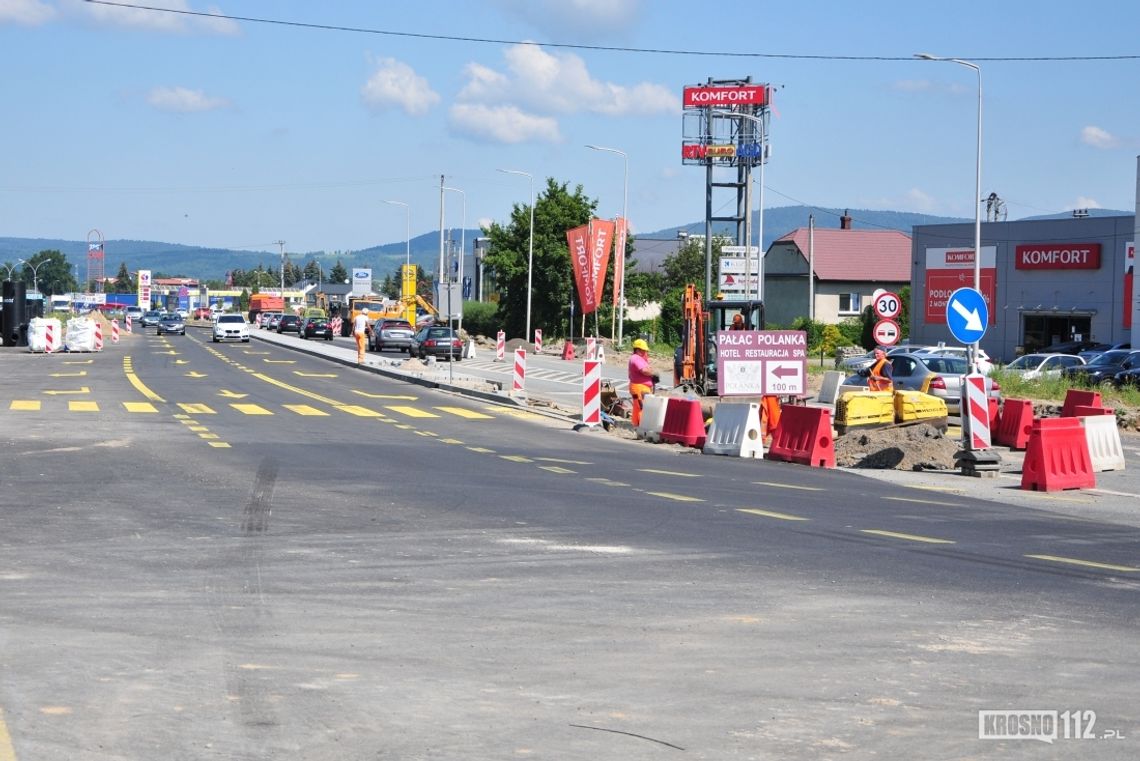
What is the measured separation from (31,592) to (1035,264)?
63.4m

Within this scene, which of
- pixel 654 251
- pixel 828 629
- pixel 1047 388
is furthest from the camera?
pixel 654 251

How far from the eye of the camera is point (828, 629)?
8.38 meters

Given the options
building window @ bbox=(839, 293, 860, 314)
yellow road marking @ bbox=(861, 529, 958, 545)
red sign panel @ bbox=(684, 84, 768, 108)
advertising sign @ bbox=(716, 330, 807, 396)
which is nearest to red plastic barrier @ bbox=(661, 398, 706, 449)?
advertising sign @ bbox=(716, 330, 807, 396)

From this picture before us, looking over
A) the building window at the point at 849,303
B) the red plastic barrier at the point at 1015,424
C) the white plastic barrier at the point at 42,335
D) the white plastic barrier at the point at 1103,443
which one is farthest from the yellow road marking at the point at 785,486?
the building window at the point at 849,303

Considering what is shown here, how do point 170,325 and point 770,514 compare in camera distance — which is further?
point 170,325

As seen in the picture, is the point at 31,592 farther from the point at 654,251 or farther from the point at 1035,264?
the point at 654,251

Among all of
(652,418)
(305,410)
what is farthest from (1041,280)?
(305,410)

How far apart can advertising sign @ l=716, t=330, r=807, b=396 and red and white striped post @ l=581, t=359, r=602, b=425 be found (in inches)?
95.8

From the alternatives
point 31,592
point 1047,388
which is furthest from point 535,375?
point 31,592

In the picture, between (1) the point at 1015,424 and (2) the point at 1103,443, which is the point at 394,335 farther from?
(2) the point at 1103,443

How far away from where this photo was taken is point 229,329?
73.8m

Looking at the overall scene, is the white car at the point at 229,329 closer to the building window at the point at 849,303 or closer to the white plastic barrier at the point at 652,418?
the building window at the point at 849,303

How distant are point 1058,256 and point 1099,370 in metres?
26.1

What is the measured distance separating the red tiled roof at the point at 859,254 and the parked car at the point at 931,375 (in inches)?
2399
